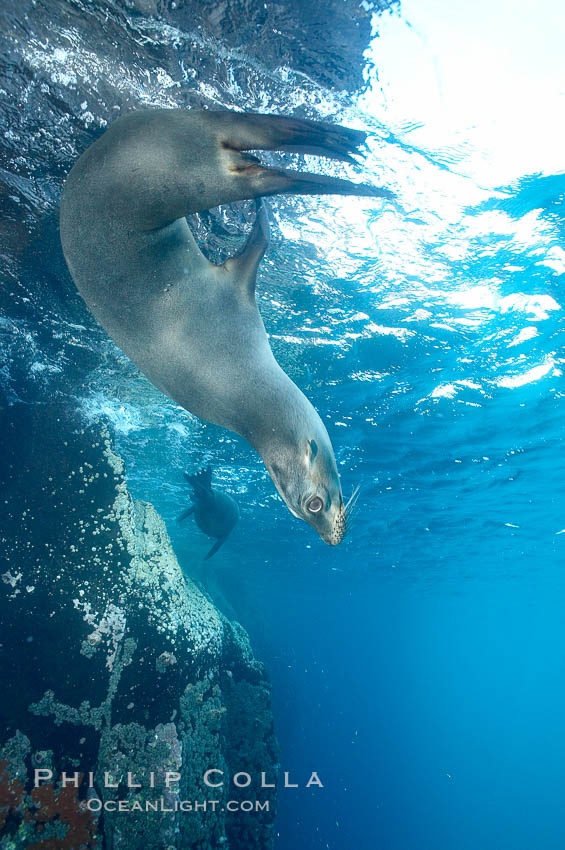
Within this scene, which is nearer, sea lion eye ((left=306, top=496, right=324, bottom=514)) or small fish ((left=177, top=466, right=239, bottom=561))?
sea lion eye ((left=306, top=496, right=324, bottom=514))

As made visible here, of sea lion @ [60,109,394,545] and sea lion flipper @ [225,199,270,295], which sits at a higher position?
sea lion flipper @ [225,199,270,295]

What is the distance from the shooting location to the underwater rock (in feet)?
17.1

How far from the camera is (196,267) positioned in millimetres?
2438

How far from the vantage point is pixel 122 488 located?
7.05 meters

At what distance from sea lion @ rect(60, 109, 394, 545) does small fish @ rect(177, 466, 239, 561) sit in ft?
22.0

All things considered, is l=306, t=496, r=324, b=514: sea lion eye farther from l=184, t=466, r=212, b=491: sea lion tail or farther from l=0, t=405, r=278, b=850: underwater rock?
l=184, t=466, r=212, b=491: sea lion tail

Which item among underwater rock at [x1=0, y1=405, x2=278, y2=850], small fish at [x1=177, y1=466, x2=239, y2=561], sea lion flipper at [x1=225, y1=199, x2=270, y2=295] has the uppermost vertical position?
small fish at [x1=177, y1=466, x2=239, y2=561]

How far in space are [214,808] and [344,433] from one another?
9311 mm

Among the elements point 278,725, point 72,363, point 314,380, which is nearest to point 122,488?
point 72,363

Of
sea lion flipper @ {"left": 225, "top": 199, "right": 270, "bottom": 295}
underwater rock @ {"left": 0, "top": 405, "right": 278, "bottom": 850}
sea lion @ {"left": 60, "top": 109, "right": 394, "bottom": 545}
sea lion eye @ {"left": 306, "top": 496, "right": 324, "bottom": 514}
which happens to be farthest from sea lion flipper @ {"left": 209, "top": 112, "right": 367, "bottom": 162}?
underwater rock @ {"left": 0, "top": 405, "right": 278, "bottom": 850}

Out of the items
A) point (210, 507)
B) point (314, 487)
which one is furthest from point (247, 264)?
point (210, 507)

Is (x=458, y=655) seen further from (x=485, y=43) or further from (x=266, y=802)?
(x=485, y=43)

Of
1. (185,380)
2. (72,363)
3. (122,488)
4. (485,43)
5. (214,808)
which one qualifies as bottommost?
(214,808)

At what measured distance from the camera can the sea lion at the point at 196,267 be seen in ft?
6.57
